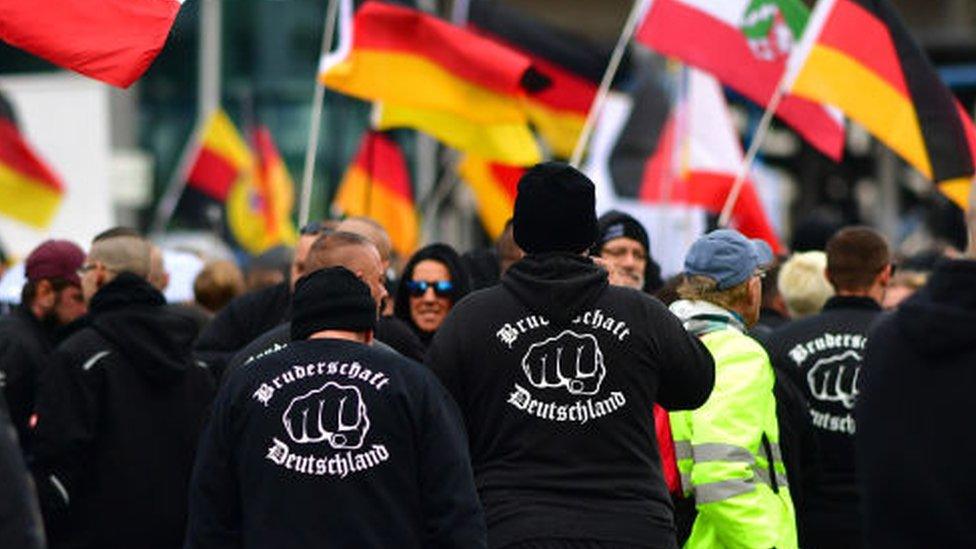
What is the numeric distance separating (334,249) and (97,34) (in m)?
2.01

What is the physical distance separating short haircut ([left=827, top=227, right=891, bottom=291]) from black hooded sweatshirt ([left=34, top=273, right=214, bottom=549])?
2.41 meters

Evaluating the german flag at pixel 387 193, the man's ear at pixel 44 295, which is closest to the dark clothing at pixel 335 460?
the man's ear at pixel 44 295

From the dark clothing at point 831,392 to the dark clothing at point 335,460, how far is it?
2565 millimetres

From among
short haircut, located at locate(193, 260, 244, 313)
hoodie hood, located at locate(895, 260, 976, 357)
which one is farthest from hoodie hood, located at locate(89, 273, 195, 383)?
hoodie hood, located at locate(895, 260, 976, 357)

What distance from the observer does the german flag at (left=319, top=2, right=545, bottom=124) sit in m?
12.8

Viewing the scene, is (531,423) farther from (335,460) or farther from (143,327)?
(143,327)

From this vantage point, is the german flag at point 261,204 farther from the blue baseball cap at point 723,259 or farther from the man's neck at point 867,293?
the blue baseball cap at point 723,259

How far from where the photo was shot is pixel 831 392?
8914 mm

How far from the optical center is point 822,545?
28.9ft

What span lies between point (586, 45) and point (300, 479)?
27.8 ft

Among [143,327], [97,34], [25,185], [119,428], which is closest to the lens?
[97,34]

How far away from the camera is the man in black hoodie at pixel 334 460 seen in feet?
20.7

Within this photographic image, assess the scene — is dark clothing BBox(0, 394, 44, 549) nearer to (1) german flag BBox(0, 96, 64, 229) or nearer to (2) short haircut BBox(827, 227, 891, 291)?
(2) short haircut BBox(827, 227, 891, 291)

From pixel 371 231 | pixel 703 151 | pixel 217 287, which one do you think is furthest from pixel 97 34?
pixel 703 151
